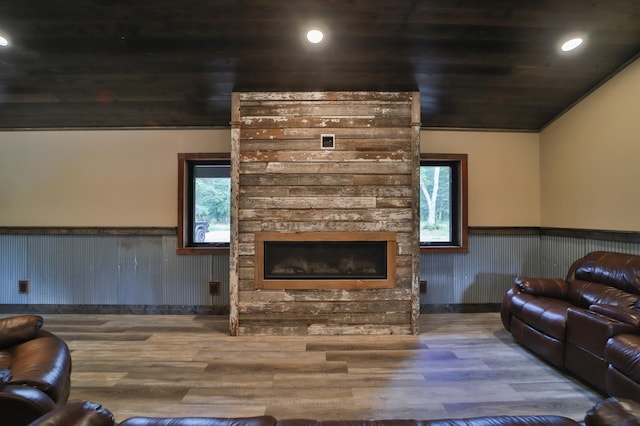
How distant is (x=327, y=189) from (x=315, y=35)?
1.52 metres

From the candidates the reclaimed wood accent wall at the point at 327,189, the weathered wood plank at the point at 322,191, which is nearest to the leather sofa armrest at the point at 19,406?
the reclaimed wood accent wall at the point at 327,189

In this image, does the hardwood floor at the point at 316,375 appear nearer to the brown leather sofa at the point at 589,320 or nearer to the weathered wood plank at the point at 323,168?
the brown leather sofa at the point at 589,320

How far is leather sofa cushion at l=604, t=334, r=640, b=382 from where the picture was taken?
6.17 ft

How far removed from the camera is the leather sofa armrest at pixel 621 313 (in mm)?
2131

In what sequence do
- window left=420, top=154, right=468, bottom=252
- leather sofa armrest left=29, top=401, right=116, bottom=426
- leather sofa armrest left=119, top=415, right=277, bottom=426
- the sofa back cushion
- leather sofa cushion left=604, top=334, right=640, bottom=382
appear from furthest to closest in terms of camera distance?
1. window left=420, top=154, right=468, bottom=252
2. the sofa back cushion
3. leather sofa cushion left=604, top=334, right=640, bottom=382
4. leather sofa armrest left=119, top=415, right=277, bottom=426
5. leather sofa armrest left=29, top=401, right=116, bottom=426

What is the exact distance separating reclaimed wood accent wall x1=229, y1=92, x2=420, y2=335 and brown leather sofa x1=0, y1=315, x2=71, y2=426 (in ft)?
5.49

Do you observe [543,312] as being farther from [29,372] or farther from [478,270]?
[29,372]

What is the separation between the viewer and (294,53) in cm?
295

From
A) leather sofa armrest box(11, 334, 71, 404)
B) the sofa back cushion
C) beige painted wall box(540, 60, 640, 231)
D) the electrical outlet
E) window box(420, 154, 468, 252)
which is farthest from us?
window box(420, 154, 468, 252)

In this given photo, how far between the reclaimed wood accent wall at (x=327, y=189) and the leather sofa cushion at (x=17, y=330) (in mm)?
1683

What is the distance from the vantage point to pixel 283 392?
229 centimetres

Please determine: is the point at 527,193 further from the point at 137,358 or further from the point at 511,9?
the point at 137,358

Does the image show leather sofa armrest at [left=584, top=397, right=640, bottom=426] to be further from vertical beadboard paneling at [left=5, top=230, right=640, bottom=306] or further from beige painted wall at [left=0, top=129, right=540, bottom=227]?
beige painted wall at [left=0, top=129, right=540, bottom=227]

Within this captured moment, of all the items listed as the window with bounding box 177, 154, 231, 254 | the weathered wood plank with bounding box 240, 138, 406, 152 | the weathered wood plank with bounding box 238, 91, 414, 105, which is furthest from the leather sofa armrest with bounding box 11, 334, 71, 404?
the weathered wood plank with bounding box 238, 91, 414, 105
